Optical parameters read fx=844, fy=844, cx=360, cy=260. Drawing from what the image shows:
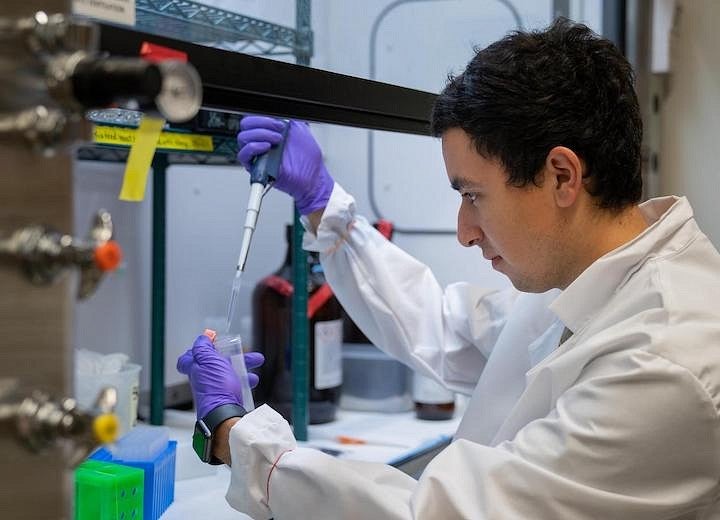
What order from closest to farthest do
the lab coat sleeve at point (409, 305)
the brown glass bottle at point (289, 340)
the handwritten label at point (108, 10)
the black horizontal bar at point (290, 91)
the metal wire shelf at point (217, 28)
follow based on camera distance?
the handwritten label at point (108, 10) → the black horizontal bar at point (290, 91) → the metal wire shelf at point (217, 28) → the lab coat sleeve at point (409, 305) → the brown glass bottle at point (289, 340)

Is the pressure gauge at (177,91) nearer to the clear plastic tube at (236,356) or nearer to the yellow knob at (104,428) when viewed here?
the yellow knob at (104,428)

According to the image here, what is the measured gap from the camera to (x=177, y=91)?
59 centimetres

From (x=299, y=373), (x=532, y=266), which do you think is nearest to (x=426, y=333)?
(x=299, y=373)

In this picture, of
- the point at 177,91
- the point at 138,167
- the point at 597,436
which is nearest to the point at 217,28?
the point at 138,167

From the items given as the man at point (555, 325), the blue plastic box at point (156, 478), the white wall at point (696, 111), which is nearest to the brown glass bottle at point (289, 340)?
the man at point (555, 325)

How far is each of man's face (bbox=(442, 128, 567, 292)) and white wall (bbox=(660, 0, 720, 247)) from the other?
1.29 meters

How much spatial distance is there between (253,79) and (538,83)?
43 cm

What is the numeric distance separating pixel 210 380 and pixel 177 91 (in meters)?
0.69

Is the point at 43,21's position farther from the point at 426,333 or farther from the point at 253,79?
the point at 426,333

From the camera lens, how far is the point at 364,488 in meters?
1.06

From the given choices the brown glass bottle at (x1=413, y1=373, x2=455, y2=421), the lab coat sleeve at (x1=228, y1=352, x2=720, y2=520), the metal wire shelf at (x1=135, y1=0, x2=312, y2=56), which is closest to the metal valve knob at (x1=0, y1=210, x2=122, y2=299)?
the metal wire shelf at (x1=135, y1=0, x2=312, y2=56)

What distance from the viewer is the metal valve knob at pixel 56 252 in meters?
0.57

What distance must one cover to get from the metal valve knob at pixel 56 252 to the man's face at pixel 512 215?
2.42 ft

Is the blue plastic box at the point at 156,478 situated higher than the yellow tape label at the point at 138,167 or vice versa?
the yellow tape label at the point at 138,167
